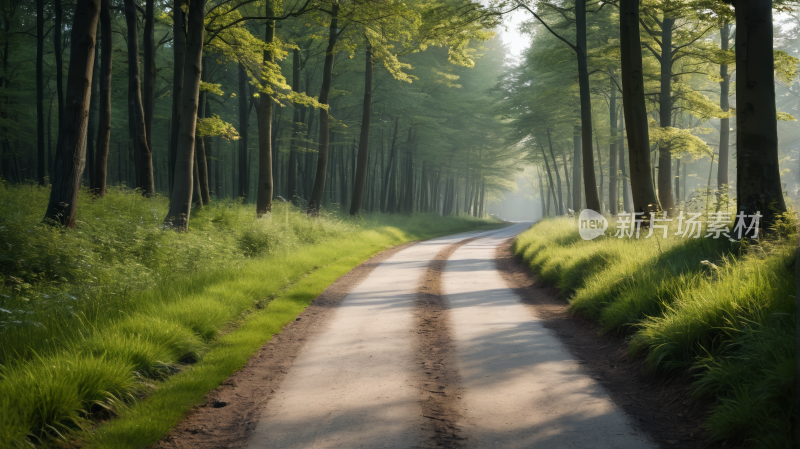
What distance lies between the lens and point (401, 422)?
3840 mm

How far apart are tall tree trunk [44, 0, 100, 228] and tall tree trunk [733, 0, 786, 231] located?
37.4ft

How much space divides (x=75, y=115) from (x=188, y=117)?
2.93 meters

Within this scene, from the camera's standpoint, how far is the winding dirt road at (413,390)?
3.62 metres

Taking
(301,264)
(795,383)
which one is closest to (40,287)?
(301,264)

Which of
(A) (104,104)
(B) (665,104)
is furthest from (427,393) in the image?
(B) (665,104)

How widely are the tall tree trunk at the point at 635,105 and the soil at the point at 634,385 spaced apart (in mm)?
5346

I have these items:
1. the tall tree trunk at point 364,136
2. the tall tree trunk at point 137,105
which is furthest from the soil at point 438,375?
the tall tree trunk at point 364,136

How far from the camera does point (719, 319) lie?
15.5ft

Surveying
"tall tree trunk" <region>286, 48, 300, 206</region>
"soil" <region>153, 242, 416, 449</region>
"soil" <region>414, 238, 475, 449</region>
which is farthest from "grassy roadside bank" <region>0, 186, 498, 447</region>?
"tall tree trunk" <region>286, 48, 300, 206</region>

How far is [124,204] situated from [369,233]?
33.1 feet

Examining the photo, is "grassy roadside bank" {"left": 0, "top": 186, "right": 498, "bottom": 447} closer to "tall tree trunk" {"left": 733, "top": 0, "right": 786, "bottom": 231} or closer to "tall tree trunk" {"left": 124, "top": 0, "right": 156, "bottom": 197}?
"tall tree trunk" {"left": 124, "top": 0, "right": 156, "bottom": 197}

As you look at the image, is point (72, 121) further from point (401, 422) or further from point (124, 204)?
point (401, 422)

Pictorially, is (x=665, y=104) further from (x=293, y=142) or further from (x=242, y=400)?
(x=293, y=142)

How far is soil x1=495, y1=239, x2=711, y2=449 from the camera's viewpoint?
148 inches
